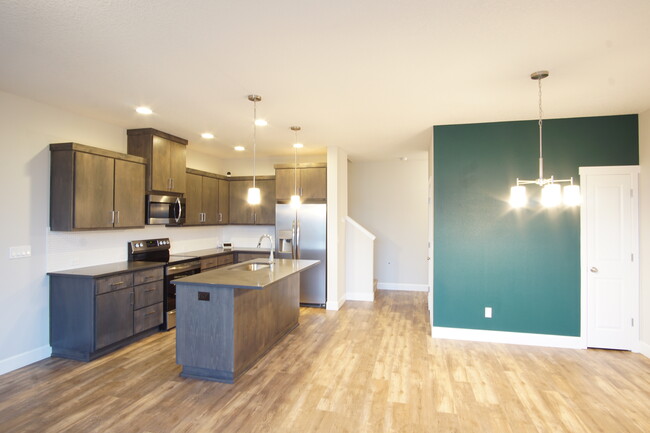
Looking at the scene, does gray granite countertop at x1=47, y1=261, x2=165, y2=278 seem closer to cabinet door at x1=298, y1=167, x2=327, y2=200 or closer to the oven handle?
the oven handle

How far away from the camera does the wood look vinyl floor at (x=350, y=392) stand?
255 centimetres

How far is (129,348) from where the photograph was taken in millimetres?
3959

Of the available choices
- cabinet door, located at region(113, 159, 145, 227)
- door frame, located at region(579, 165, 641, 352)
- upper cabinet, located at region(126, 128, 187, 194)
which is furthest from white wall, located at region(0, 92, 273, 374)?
door frame, located at region(579, 165, 641, 352)

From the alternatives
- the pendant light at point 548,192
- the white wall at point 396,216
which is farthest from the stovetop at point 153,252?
the pendant light at point 548,192

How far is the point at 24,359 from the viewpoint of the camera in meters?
3.47

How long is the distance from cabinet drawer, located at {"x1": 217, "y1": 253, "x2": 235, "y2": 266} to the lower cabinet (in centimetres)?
172

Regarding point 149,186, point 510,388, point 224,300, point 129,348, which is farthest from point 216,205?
point 510,388

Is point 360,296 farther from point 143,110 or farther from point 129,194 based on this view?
point 143,110

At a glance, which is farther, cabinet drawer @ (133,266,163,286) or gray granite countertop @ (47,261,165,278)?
cabinet drawer @ (133,266,163,286)

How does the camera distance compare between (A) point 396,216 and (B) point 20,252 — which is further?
(A) point 396,216

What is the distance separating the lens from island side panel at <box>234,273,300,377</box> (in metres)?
3.27

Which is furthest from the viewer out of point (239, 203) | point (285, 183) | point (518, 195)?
point (239, 203)

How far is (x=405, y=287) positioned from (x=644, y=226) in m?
4.08

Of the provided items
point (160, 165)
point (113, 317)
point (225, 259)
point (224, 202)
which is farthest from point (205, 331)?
point (224, 202)
